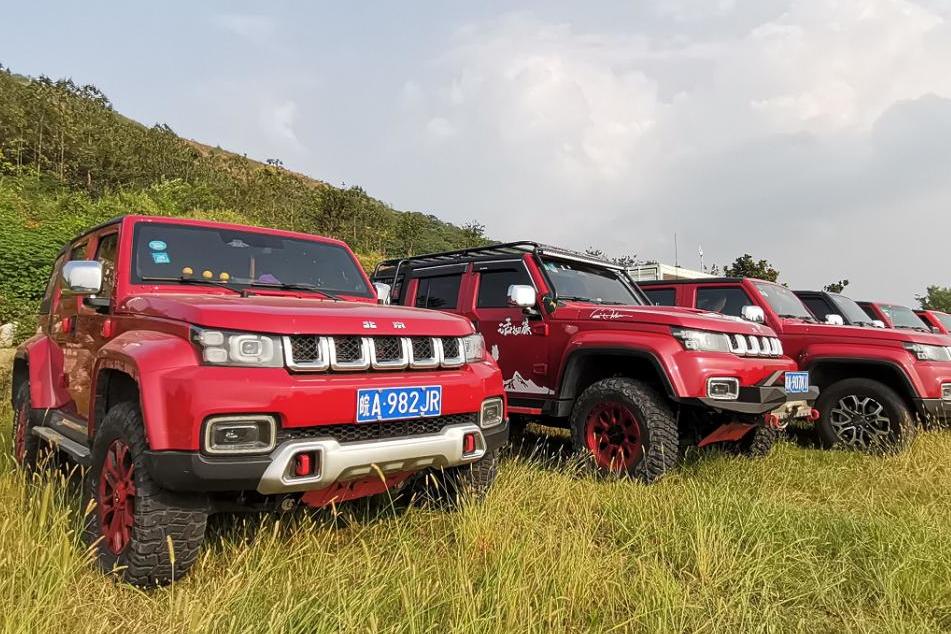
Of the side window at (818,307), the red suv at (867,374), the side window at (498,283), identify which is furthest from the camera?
the side window at (818,307)

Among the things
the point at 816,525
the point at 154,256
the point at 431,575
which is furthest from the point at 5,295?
the point at 816,525

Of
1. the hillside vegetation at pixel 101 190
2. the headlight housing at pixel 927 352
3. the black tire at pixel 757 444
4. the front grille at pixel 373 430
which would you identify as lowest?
the black tire at pixel 757 444

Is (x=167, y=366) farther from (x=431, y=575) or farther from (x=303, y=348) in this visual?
(x=431, y=575)

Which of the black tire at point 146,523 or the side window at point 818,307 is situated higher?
the side window at point 818,307

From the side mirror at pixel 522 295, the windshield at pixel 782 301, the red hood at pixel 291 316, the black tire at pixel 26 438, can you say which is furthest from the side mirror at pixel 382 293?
the windshield at pixel 782 301

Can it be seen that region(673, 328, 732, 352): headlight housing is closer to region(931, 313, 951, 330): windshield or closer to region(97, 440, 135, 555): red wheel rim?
region(97, 440, 135, 555): red wheel rim

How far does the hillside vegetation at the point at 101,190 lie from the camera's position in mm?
12438

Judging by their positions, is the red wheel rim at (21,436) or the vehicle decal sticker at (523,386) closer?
the red wheel rim at (21,436)

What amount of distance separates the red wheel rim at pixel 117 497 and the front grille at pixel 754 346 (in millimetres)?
3787

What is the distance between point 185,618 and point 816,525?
302 cm

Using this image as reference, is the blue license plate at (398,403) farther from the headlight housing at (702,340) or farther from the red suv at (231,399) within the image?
the headlight housing at (702,340)

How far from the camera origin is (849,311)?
7309 mm

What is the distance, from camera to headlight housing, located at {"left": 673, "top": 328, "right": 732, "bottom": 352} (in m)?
3.99

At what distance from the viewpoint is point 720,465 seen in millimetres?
4445
